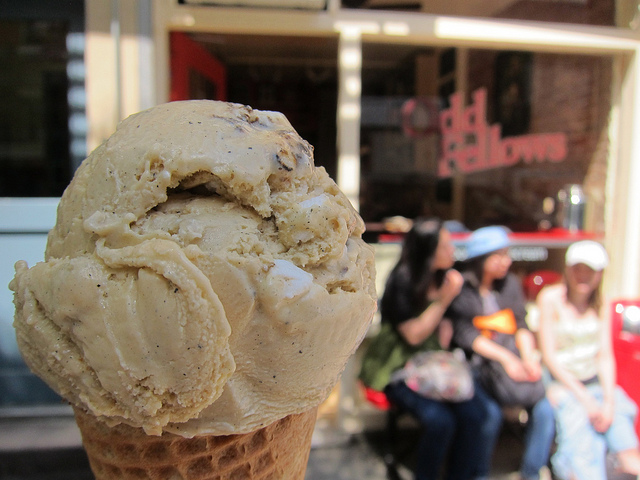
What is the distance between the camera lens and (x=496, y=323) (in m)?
2.66

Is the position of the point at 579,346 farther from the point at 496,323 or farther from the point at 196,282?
the point at 196,282

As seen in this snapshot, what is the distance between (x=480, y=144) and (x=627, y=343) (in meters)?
1.68

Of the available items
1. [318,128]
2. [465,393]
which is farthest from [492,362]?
[318,128]

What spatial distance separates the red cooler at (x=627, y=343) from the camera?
2.69m

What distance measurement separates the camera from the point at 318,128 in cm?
319

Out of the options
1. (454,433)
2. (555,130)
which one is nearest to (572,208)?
(555,130)

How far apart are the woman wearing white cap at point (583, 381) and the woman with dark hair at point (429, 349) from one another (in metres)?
0.43

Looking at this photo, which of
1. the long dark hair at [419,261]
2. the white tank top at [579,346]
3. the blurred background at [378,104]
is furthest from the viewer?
the white tank top at [579,346]

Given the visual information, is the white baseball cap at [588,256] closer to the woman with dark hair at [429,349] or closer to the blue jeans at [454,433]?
the woman with dark hair at [429,349]

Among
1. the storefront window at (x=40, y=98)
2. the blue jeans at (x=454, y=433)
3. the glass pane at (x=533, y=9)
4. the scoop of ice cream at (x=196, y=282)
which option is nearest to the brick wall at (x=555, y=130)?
the glass pane at (x=533, y=9)

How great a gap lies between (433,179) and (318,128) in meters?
0.97

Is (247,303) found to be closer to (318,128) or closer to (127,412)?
(127,412)

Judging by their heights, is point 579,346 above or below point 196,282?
below

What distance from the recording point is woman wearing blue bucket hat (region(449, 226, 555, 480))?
2.51m
